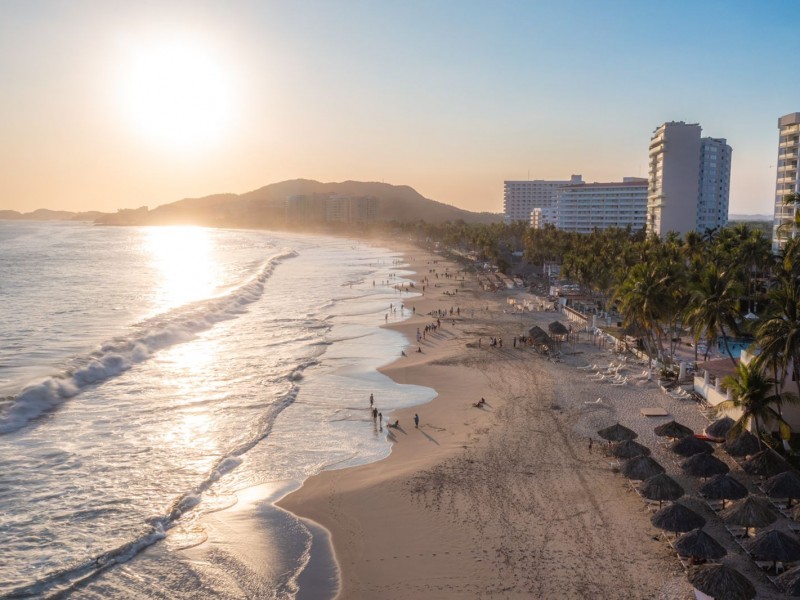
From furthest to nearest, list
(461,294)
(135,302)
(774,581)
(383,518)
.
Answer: (461,294), (135,302), (383,518), (774,581)

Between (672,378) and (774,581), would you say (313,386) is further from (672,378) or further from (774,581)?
(774,581)

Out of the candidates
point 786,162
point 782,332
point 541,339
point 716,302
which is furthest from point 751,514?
point 786,162

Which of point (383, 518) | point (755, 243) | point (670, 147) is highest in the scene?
point (670, 147)

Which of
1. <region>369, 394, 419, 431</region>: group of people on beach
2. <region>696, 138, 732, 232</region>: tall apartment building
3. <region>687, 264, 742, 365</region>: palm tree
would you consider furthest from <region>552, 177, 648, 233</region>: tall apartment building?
<region>369, 394, 419, 431</region>: group of people on beach

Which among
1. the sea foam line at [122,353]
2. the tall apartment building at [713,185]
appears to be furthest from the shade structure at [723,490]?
the tall apartment building at [713,185]

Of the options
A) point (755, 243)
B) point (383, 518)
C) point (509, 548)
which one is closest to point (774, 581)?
point (509, 548)

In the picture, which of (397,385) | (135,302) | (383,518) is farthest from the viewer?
(135,302)

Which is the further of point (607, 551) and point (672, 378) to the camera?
point (672, 378)
